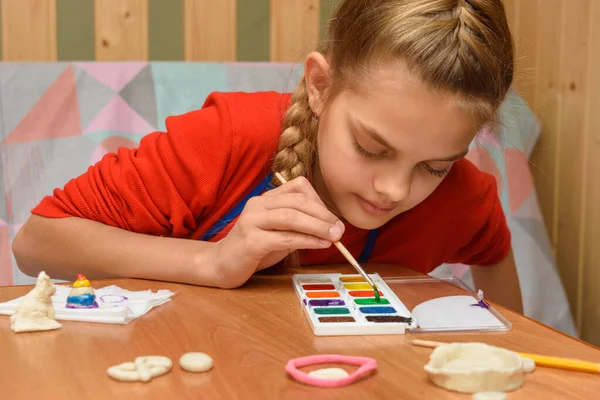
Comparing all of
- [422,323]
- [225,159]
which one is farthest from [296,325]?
[225,159]

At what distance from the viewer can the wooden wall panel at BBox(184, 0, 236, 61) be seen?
1.94m

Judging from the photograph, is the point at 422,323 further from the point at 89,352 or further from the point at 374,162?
the point at 89,352

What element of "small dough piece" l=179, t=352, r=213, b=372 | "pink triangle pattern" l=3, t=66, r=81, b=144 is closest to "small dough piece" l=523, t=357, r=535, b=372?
"small dough piece" l=179, t=352, r=213, b=372

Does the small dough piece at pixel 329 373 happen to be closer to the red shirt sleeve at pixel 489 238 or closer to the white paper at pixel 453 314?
the white paper at pixel 453 314

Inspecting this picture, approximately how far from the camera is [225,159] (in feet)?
3.41

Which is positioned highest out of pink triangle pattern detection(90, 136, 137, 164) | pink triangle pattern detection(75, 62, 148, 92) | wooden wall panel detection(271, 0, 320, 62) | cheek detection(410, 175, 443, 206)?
wooden wall panel detection(271, 0, 320, 62)

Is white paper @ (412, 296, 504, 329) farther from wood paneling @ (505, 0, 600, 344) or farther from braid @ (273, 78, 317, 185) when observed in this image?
wood paneling @ (505, 0, 600, 344)

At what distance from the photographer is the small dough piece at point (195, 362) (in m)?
0.59

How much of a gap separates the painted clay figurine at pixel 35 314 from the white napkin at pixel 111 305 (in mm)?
19

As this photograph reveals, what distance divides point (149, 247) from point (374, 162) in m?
0.31

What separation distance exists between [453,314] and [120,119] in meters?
1.17

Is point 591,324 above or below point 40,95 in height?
below

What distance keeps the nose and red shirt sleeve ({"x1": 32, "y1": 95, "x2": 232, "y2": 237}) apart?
272 mm

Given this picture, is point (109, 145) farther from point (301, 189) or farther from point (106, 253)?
point (301, 189)
